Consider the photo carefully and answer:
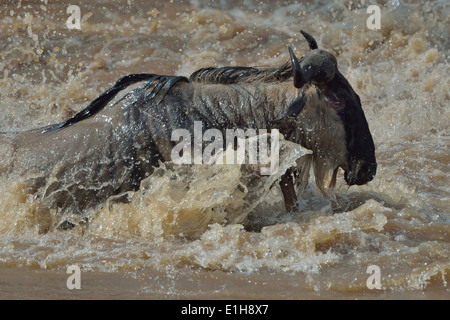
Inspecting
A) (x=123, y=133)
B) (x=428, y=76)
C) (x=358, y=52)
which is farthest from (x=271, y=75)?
(x=358, y=52)

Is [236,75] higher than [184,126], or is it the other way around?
[236,75]

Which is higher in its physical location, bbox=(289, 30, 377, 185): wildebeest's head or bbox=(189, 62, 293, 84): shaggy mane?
bbox=(189, 62, 293, 84): shaggy mane

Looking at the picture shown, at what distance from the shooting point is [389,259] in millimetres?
5016

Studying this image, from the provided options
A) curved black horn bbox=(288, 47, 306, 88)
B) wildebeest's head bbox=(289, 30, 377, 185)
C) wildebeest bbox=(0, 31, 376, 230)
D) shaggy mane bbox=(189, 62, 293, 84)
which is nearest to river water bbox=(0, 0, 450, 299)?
wildebeest bbox=(0, 31, 376, 230)

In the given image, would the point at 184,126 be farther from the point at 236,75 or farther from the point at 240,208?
the point at 240,208

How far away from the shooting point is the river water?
4.70 m

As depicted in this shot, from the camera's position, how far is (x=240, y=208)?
563cm

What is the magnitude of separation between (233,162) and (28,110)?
5060mm

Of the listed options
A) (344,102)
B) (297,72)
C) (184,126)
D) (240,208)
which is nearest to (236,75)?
(184,126)

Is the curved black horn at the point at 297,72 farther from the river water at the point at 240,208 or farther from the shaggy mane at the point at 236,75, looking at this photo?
the river water at the point at 240,208

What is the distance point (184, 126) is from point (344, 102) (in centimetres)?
119

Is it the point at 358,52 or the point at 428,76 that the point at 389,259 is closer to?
the point at 428,76

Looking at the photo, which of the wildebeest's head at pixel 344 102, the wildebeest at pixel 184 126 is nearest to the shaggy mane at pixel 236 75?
the wildebeest at pixel 184 126

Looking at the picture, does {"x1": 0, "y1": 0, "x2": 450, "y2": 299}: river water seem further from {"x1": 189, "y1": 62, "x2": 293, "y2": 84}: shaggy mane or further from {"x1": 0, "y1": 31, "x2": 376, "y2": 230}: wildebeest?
{"x1": 189, "y1": 62, "x2": 293, "y2": 84}: shaggy mane
